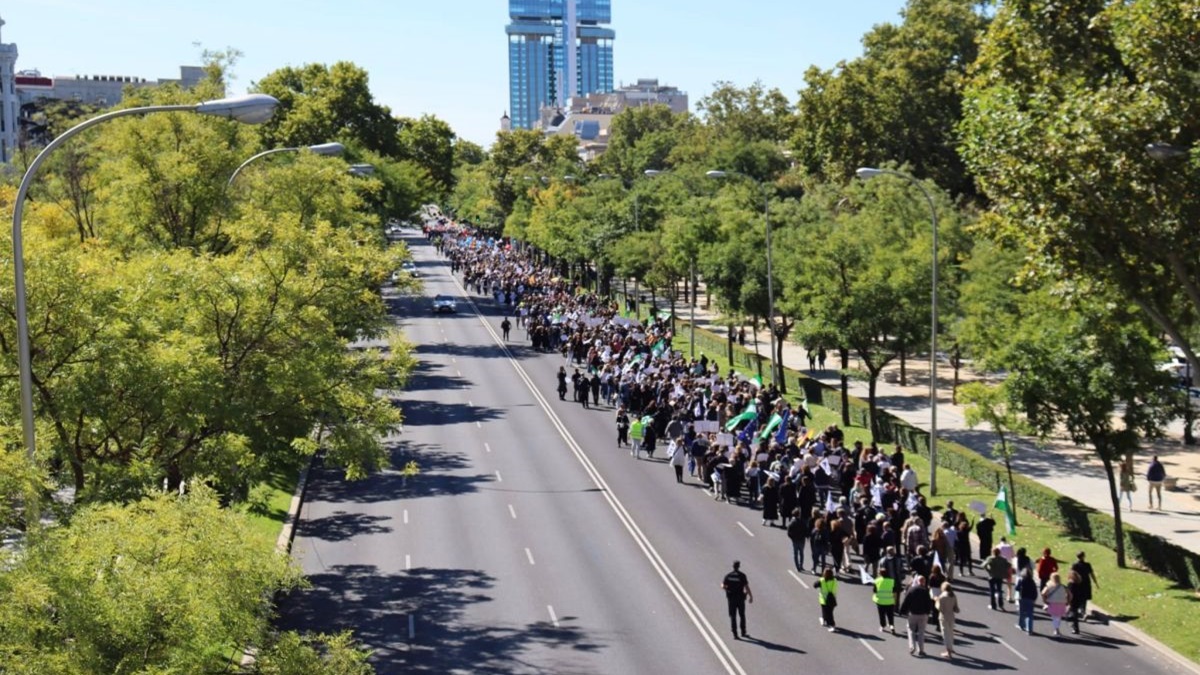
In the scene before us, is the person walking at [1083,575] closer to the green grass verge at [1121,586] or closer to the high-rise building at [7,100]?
the green grass verge at [1121,586]

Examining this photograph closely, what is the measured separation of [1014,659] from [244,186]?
26154mm

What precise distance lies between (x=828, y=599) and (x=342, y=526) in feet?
40.0

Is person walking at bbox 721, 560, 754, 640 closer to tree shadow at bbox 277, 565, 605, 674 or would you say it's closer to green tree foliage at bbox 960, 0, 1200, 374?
tree shadow at bbox 277, 565, 605, 674

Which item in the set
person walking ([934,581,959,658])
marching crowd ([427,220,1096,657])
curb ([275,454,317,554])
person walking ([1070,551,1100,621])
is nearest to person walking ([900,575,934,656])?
marching crowd ([427,220,1096,657])

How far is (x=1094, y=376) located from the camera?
25641mm

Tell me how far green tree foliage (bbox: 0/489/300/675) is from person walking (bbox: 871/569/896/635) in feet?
39.8

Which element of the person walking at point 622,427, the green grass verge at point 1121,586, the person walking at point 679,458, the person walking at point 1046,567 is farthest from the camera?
the person walking at point 622,427

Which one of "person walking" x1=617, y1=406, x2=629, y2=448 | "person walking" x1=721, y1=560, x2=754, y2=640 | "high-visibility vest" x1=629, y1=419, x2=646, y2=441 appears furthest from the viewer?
"person walking" x1=617, y1=406, x2=629, y2=448

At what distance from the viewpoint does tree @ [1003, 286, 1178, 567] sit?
2583 centimetres

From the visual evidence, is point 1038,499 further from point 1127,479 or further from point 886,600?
point 886,600

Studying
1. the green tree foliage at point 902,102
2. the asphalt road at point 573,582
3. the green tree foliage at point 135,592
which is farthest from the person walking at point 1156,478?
the green tree foliage at point 902,102

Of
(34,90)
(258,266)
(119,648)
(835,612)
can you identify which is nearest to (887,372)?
(835,612)

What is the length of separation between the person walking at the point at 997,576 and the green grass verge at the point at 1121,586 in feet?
6.25

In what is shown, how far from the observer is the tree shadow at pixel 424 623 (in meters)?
20.6
